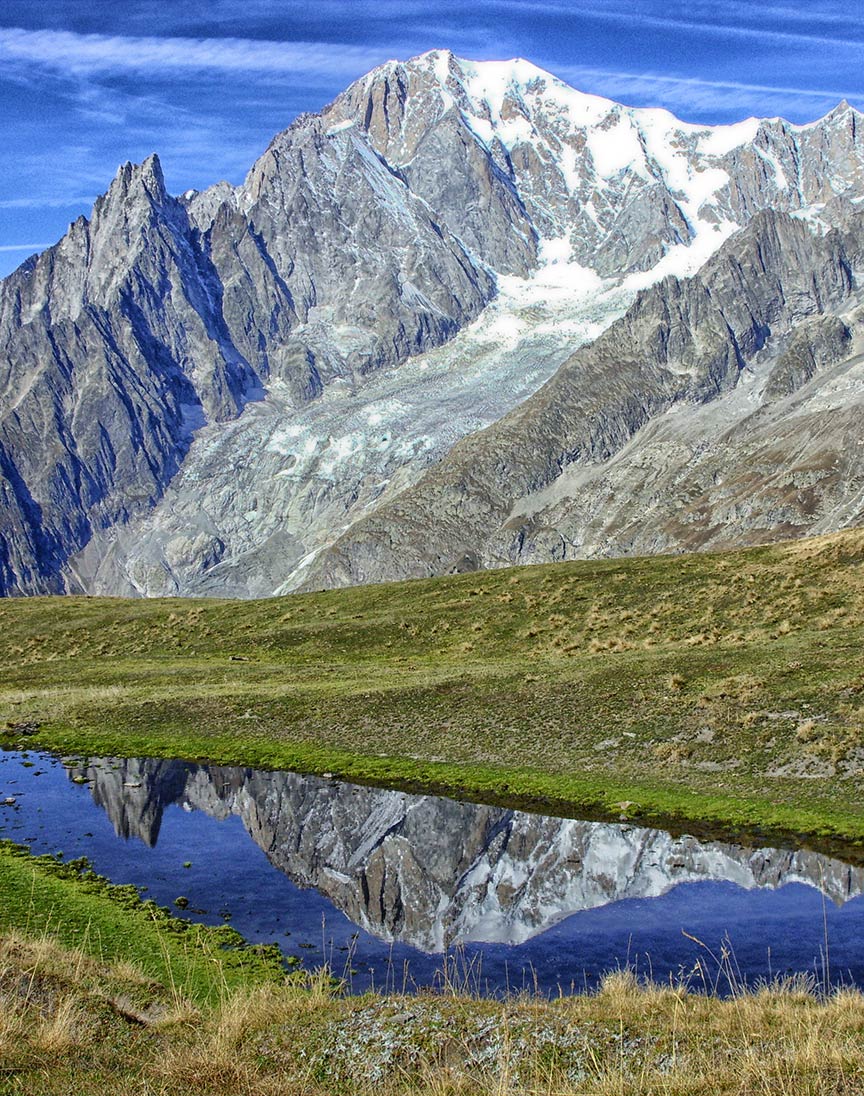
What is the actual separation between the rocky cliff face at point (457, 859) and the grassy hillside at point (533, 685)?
222 cm

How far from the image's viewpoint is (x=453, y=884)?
87.5 ft

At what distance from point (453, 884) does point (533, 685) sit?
1818 centimetres

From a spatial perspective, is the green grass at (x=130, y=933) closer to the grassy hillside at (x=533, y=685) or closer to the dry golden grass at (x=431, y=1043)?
the dry golden grass at (x=431, y=1043)

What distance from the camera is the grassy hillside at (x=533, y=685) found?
112 ft

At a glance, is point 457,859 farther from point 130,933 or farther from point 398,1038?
point 398,1038

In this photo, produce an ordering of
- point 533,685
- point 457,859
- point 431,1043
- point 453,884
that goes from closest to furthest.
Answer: point 431,1043
point 453,884
point 457,859
point 533,685

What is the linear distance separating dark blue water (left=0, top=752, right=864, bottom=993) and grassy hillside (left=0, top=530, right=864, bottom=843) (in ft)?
10.7

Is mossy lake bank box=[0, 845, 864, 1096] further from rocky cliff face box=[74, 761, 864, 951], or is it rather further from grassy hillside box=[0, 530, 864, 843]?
grassy hillside box=[0, 530, 864, 843]

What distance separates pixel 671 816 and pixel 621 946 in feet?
30.9

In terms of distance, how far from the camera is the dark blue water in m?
21.2

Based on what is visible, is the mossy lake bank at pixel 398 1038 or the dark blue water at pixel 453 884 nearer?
the mossy lake bank at pixel 398 1038

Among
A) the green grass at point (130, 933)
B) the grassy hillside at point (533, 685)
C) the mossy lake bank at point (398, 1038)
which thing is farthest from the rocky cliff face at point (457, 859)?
the mossy lake bank at point (398, 1038)

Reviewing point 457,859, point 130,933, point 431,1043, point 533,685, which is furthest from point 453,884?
point 533,685

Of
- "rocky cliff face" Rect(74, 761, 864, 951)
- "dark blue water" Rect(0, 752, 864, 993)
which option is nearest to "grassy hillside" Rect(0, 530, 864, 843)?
"rocky cliff face" Rect(74, 761, 864, 951)
